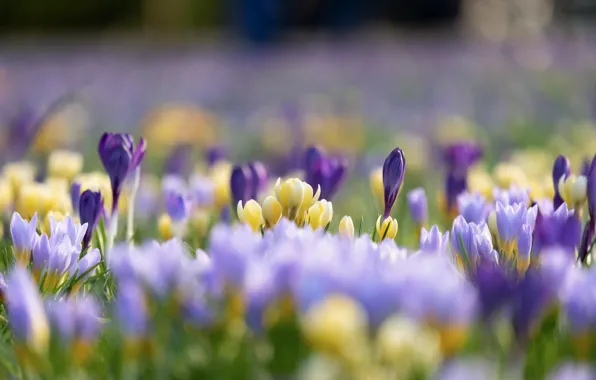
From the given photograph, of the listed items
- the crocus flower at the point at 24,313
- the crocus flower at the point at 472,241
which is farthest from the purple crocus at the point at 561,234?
the crocus flower at the point at 24,313

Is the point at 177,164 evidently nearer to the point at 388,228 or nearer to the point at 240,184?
the point at 240,184

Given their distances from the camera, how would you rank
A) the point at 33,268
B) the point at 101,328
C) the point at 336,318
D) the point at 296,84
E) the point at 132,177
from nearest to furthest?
the point at 336,318, the point at 101,328, the point at 33,268, the point at 132,177, the point at 296,84

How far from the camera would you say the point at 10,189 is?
6.26ft

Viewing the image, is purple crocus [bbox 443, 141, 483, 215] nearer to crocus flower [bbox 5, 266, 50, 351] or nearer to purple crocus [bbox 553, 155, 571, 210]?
purple crocus [bbox 553, 155, 571, 210]

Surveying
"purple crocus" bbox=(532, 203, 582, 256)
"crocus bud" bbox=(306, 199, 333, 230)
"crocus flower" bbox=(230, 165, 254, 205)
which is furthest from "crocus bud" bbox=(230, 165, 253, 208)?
"purple crocus" bbox=(532, 203, 582, 256)

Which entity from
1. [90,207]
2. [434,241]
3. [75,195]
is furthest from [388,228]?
[75,195]

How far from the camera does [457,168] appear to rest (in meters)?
2.10

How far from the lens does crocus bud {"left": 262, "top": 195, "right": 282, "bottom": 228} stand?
4.56 ft

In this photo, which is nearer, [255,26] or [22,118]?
[22,118]

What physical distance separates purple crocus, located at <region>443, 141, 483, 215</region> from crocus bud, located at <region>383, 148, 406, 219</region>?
38cm

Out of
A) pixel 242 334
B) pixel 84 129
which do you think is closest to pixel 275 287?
pixel 242 334

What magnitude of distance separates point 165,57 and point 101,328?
11.2 meters

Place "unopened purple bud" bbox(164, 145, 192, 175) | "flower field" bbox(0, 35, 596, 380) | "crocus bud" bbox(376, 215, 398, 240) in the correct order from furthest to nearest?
"unopened purple bud" bbox(164, 145, 192, 175) → "crocus bud" bbox(376, 215, 398, 240) → "flower field" bbox(0, 35, 596, 380)

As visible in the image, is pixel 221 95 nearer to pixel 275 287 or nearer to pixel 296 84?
pixel 296 84
